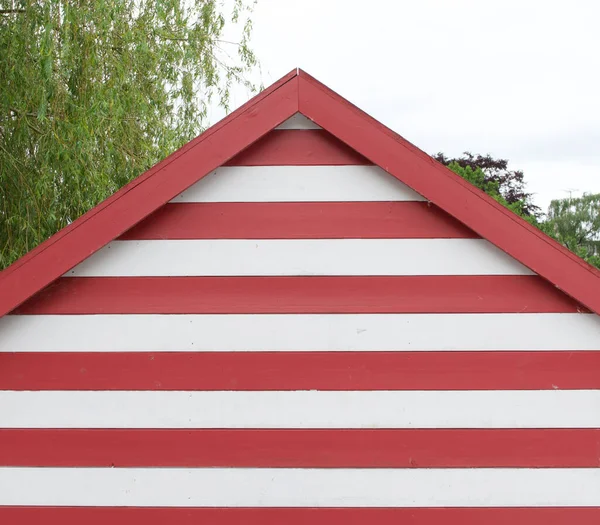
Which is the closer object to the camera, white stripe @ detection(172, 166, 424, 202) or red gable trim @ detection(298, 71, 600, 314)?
red gable trim @ detection(298, 71, 600, 314)

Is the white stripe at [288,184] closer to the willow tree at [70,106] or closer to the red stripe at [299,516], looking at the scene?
the red stripe at [299,516]

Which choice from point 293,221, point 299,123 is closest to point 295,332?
point 293,221

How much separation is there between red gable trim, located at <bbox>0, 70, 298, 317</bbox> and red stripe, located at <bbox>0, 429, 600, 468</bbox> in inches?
26.9

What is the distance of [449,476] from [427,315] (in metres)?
0.73

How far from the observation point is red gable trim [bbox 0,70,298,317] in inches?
117

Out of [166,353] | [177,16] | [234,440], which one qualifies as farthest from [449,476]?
[177,16]

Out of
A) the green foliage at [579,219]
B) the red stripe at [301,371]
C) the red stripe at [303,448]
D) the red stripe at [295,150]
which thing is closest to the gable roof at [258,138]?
the red stripe at [295,150]

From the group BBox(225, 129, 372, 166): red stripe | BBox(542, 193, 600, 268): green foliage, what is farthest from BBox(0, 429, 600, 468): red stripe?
BBox(542, 193, 600, 268): green foliage

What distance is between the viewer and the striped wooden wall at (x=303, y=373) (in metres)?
3.07

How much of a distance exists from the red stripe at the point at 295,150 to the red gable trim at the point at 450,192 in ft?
0.37

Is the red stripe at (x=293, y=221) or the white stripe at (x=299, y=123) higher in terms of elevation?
Answer: the white stripe at (x=299, y=123)

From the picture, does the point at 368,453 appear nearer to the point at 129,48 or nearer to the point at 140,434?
the point at 140,434

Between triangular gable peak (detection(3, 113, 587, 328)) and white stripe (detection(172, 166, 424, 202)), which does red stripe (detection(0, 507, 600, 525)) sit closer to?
triangular gable peak (detection(3, 113, 587, 328))

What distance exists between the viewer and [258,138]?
305 cm
